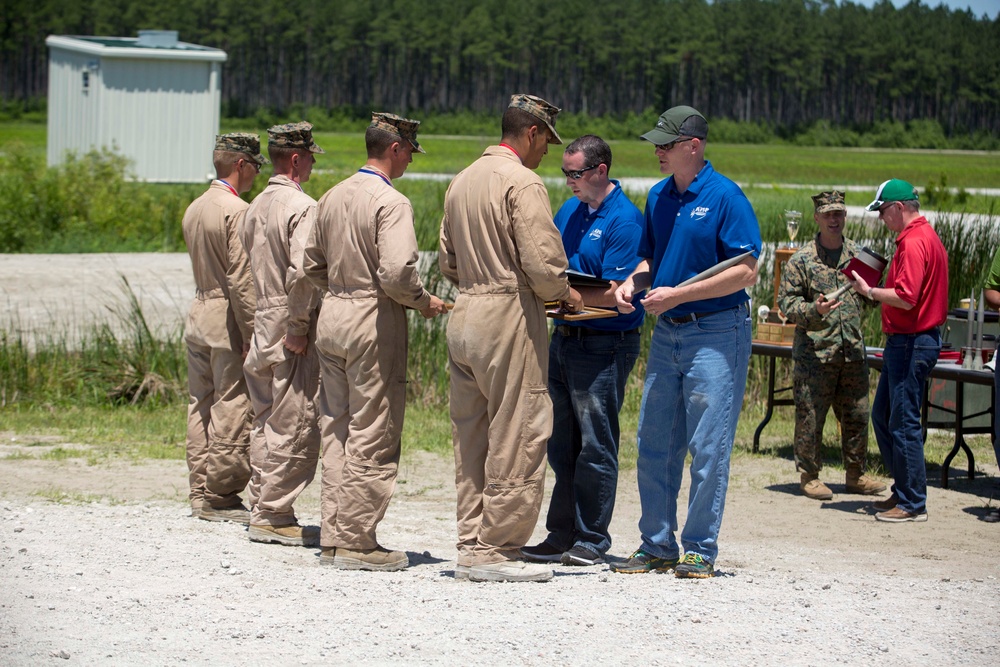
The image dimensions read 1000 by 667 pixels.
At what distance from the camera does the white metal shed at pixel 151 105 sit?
23828 millimetres

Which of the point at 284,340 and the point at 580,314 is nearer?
the point at 580,314

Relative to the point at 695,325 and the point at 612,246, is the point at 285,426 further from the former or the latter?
the point at 695,325

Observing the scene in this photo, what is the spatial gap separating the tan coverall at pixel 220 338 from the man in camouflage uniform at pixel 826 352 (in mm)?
3663

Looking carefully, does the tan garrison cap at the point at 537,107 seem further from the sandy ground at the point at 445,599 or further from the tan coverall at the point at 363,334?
the sandy ground at the point at 445,599

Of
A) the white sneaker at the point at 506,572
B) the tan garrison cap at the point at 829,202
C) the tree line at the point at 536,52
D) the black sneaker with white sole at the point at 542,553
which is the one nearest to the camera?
the white sneaker at the point at 506,572

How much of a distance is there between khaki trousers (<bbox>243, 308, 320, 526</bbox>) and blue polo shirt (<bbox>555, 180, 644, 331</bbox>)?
4.49ft

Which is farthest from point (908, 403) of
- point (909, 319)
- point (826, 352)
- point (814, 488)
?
point (814, 488)

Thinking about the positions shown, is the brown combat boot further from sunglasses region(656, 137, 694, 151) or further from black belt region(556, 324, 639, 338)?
sunglasses region(656, 137, 694, 151)

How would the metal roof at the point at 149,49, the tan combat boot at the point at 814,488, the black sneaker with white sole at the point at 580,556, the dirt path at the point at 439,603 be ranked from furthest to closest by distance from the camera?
the metal roof at the point at 149,49 < the tan combat boot at the point at 814,488 < the black sneaker with white sole at the point at 580,556 < the dirt path at the point at 439,603

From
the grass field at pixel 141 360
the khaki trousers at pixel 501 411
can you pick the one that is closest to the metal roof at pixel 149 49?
the grass field at pixel 141 360

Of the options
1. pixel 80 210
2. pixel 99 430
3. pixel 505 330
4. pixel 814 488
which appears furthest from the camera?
pixel 80 210

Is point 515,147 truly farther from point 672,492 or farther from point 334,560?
point 334,560

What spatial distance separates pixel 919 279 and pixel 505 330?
3.13 m

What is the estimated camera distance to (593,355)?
5875mm
